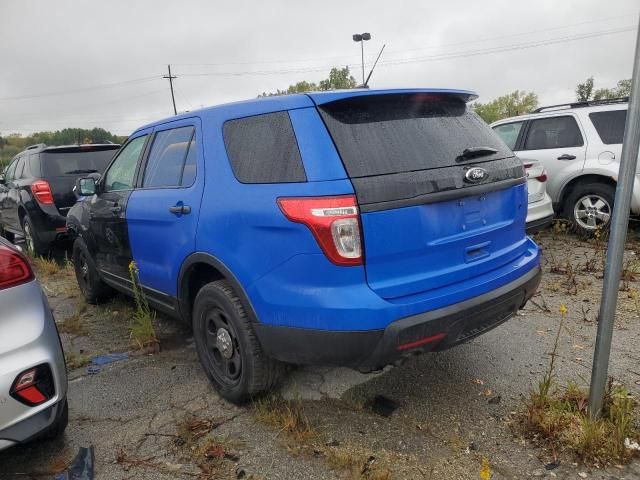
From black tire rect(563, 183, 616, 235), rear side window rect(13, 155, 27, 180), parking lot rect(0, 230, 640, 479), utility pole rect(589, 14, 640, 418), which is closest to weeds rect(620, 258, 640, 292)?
parking lot rect(0, 230, 640, 479)

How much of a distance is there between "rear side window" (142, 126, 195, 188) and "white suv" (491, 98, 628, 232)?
5299mm

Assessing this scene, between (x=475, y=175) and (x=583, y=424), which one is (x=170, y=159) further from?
(x=583, y=424)

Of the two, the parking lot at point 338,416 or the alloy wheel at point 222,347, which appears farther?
the alloy wheel at point 222,347

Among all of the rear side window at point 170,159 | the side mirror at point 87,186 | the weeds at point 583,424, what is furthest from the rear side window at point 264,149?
the side mirror at point 87,186

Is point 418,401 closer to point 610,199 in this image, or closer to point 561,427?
point 561,427

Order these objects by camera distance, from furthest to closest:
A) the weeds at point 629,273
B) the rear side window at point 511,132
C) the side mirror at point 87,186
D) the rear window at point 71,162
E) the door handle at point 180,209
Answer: the rear side window at point 511,132, the rear window at point 71,162, the weeds at point 629,273, the side mirror at point 87,186, the door handle at point 180,209

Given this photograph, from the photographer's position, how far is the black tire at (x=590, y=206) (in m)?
6.12

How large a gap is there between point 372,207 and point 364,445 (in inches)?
49.0

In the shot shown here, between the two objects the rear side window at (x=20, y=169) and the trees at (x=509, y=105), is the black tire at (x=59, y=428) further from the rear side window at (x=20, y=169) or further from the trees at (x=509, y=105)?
the trees at (x=509, y=105)

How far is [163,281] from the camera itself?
3.38m

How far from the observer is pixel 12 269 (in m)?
2.17

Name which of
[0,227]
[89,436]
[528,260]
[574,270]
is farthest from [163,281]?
[0,227]

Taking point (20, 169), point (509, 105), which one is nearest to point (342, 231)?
point (20, 169)

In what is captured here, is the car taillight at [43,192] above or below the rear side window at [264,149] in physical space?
below
